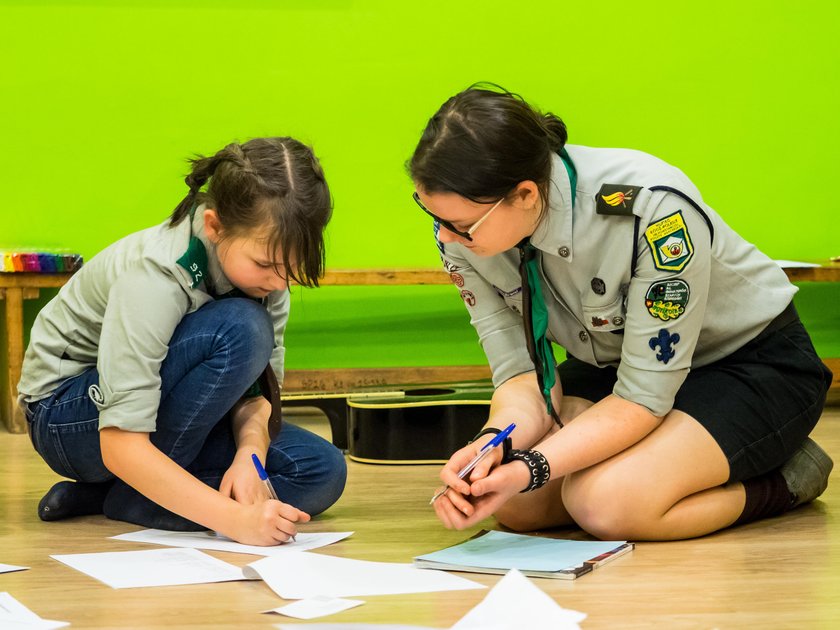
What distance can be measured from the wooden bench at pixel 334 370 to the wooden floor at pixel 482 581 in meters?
1.15

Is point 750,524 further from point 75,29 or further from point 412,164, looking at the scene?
point 75,29

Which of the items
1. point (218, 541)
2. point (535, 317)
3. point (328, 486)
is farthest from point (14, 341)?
point (535, 317)

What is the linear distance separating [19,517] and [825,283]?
2681mm

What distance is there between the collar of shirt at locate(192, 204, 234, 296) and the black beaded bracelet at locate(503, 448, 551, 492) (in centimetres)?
52

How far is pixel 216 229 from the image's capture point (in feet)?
5.42

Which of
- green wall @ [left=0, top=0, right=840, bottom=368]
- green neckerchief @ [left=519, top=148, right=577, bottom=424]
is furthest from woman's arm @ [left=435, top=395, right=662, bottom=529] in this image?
green wall @ [left=0, top=0, right=840, bottom=368]

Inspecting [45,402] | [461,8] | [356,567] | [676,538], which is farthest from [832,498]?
[461,8]

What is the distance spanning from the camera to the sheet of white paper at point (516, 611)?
1.22 meters

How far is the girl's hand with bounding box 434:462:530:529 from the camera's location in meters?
1.53

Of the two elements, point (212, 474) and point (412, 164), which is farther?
point (212, 474)

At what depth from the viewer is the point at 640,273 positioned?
162 cm

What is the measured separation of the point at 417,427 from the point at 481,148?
1190mm

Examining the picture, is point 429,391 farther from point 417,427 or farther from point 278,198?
point 278,198

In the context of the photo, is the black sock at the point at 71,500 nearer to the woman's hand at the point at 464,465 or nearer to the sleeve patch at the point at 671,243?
the woman's hand at the point at 464,465
